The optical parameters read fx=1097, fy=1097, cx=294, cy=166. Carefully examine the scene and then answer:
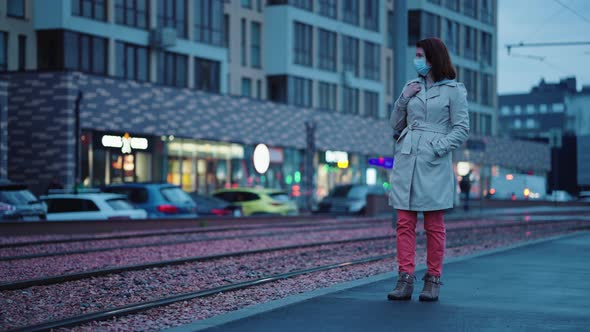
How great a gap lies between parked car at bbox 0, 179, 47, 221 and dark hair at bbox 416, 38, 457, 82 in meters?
19.3

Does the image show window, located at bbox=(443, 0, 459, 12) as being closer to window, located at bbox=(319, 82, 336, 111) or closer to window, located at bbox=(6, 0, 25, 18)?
window, located at bbox=(319, 82, 336, 111)

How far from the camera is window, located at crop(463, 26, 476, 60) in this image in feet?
259

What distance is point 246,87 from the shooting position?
2265 inches

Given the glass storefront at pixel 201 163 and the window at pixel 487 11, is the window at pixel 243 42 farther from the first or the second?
the window at pixel 487 11

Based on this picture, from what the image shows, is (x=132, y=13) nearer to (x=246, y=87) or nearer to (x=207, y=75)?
(x=207, y=75)

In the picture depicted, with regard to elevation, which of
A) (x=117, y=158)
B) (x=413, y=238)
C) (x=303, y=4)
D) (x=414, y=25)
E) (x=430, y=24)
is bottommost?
(x=413, y=238)

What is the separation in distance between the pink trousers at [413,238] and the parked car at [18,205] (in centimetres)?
1903

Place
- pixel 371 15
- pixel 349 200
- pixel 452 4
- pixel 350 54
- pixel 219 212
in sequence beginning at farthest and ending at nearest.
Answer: pixel 452 4 < pixel 371 15 < pixel 350 54 < pixel 349 200 < pixel 219 212

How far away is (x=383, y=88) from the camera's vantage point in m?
68.1

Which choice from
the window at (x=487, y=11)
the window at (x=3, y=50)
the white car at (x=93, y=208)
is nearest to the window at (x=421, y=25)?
the window at (x=487, y=11)

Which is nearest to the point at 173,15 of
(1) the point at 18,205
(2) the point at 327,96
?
(2) the point at 327,96

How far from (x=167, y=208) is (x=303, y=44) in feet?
96.4

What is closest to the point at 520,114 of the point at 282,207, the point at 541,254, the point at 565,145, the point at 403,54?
the point at 565,145

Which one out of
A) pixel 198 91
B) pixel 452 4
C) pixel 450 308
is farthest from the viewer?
pixel 452 4
